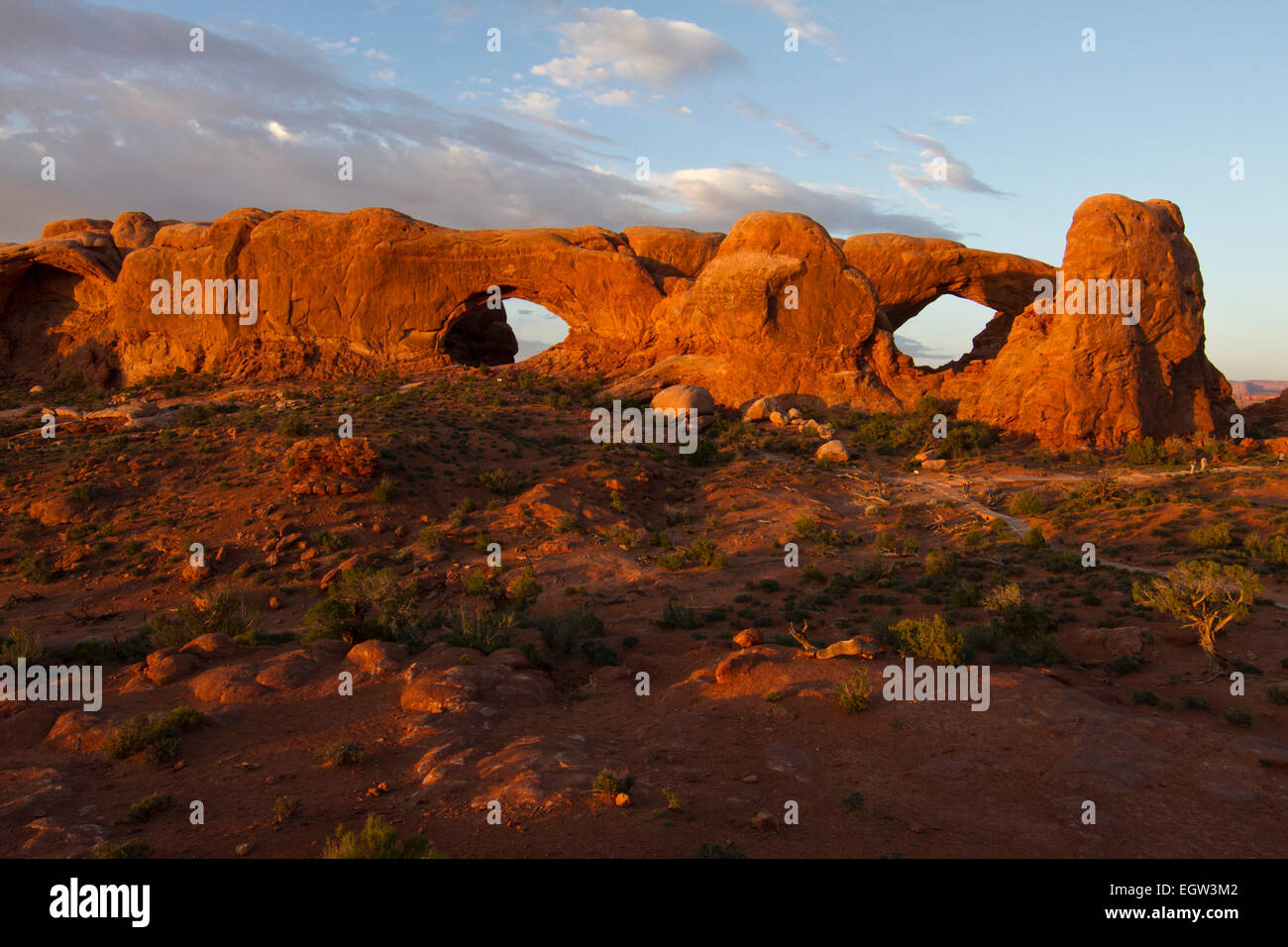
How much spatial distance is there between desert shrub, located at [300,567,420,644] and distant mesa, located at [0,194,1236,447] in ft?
66.0

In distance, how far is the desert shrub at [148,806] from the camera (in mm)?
6551

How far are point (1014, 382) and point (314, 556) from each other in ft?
82.8

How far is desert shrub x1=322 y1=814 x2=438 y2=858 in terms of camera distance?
516 cm

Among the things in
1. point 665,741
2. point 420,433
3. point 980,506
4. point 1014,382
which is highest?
point 1014,382

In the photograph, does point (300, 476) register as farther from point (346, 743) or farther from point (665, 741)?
point (665, 741)

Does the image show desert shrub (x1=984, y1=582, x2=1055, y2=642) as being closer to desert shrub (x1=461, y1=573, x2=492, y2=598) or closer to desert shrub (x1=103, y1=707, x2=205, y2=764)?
desert shrub (x1=461, y1=573, x2=492, y2=598)

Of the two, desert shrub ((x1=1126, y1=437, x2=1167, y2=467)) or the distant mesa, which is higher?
the distant mesa

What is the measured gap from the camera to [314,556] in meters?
17.5

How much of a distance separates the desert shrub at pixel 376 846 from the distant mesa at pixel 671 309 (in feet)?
87.3

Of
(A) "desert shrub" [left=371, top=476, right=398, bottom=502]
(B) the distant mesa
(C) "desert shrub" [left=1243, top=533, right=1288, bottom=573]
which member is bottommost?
(C) "desert shrub" [left=1243, top=533, right=1288, bottom=573]

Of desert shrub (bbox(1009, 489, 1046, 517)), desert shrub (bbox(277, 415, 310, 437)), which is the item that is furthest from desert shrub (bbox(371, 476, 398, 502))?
desert shrub (bbox(1009, 489, 1046, 517))

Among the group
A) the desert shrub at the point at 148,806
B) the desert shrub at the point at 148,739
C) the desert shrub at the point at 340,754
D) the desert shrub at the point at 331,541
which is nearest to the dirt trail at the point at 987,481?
the desert shrub at the point at 331,541
